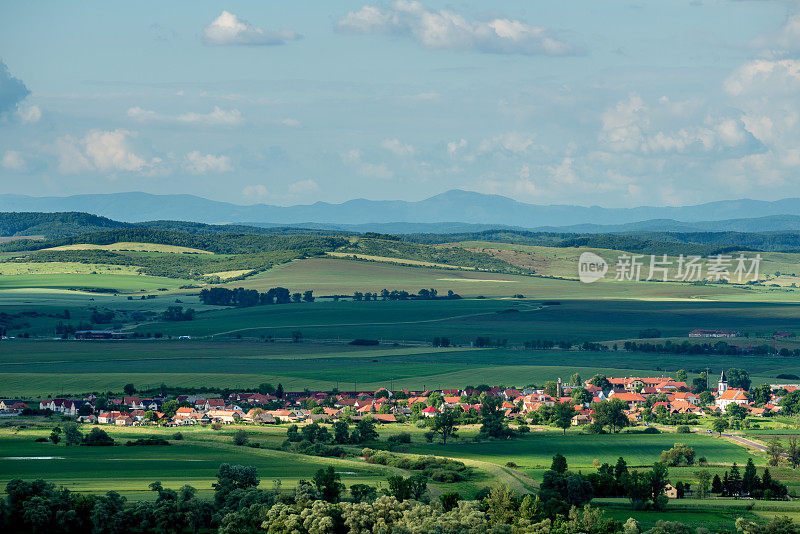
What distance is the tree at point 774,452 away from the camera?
231 ft

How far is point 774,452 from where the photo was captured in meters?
71.9

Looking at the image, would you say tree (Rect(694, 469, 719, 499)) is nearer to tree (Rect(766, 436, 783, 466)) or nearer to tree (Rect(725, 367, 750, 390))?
tree (Rect(766, 436, 783, 466))

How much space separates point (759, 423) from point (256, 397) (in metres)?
39.1

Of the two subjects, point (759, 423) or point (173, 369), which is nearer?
point (759, 423)

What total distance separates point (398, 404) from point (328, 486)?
40475 mm

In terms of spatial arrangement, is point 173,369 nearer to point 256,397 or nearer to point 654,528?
point 256,397

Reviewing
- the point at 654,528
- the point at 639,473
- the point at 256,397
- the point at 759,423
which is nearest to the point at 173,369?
the point at 256,397

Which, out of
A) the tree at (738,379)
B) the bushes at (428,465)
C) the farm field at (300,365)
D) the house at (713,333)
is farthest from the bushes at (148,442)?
the house at (713,333)

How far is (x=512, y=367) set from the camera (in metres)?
119

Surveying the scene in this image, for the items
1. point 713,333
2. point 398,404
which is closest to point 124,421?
point 398,404

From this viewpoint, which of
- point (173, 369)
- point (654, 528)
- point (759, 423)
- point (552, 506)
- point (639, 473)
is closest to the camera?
point (654, 528)

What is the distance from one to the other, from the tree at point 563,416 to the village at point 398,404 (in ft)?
5.97

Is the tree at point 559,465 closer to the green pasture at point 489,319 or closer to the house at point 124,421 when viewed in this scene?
the house at point 124,421

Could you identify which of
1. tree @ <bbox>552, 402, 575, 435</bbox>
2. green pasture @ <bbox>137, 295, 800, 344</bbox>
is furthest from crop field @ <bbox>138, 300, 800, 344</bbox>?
tree @ <bbox>552, 402, 575, 435</bbox>
